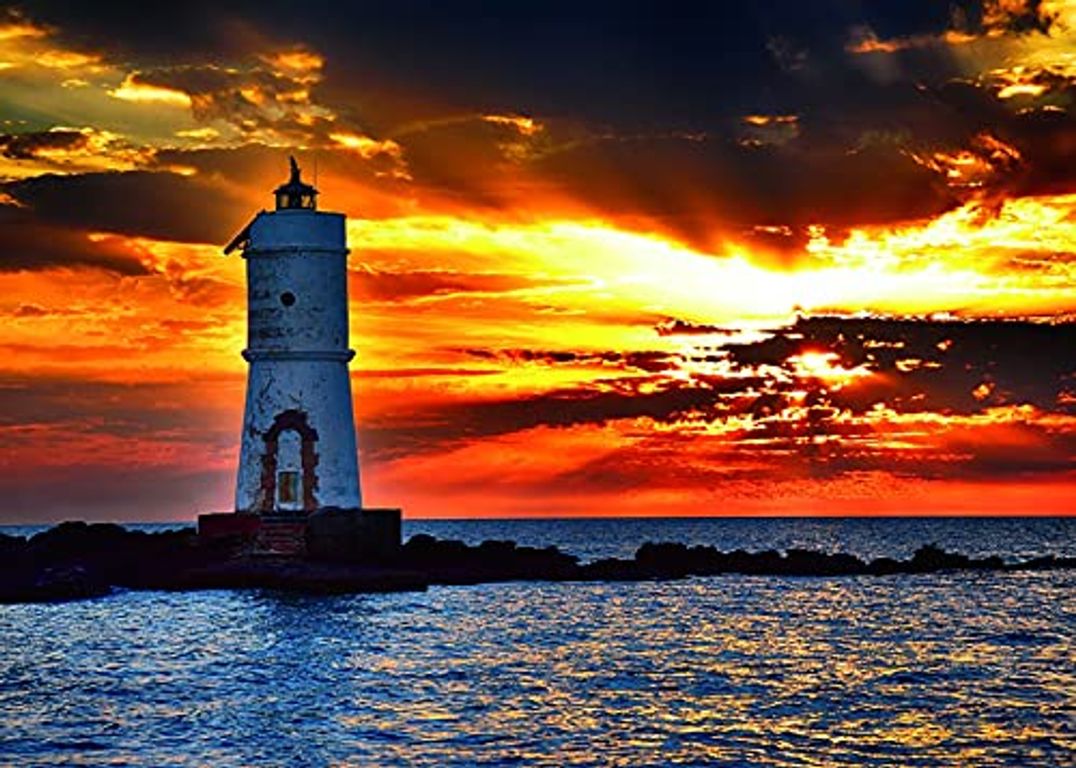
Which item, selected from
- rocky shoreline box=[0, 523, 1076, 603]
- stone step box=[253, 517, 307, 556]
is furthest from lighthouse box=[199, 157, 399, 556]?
rocky shoreline box=[0, 523, 1076, 603]

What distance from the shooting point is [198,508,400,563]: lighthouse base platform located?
161ft

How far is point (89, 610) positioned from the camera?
46.4 metres

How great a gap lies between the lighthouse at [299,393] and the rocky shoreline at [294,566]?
4.20 ft

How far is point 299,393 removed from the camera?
4944 centimetres

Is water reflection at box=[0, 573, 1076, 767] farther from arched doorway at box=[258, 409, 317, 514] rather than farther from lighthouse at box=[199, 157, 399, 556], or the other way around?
arched doorway at box=[258, 409, 317, 514]

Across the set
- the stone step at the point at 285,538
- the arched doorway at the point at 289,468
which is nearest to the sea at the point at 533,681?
the stone step at the point at 285,538

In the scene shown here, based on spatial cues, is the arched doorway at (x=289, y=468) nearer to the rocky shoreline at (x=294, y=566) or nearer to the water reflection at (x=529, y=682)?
the rocky shoreline at (x=294, y=566)

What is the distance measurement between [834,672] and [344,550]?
791 inches

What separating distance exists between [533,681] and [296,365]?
2026 cm

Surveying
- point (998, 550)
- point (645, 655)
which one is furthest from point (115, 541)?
point (998, 550)

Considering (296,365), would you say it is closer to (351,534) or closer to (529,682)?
(351,534)

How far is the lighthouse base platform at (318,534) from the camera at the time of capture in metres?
49.1

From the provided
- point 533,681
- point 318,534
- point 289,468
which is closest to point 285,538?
point 318,534

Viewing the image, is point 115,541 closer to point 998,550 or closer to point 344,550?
point 344,550
